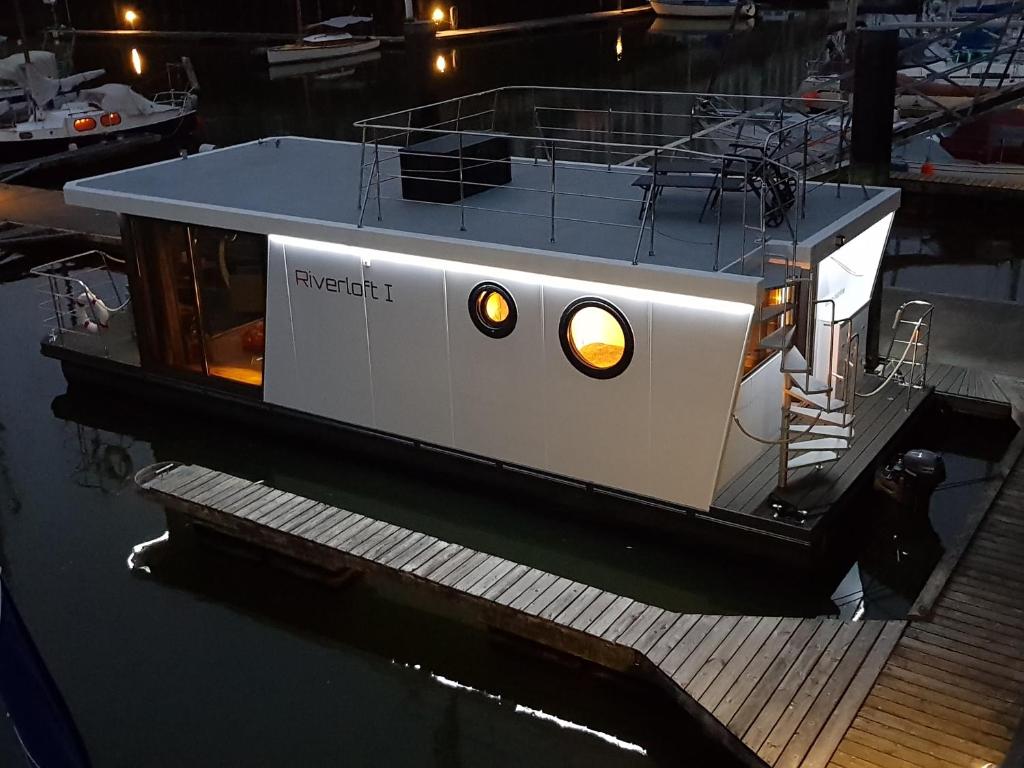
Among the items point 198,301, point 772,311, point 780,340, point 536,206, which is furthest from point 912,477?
point 198,301

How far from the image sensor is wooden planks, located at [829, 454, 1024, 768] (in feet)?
20.9

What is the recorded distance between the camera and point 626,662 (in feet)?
24.7

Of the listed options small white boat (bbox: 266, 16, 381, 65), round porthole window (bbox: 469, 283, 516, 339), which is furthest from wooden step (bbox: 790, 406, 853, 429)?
small white boat (bbox: 266, 16, 381, 65)

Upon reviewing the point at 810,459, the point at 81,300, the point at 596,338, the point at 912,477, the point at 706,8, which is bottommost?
the point at 912,477

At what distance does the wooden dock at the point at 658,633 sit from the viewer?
22.1ft

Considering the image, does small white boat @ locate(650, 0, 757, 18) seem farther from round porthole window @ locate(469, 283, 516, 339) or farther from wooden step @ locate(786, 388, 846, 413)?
wooden step @ locate(786, 388, 846, 413)

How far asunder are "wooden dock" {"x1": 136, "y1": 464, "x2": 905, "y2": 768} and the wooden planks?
143 millimetres

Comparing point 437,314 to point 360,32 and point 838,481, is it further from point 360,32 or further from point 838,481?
point 360,32

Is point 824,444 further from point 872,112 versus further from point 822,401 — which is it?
point 872,112

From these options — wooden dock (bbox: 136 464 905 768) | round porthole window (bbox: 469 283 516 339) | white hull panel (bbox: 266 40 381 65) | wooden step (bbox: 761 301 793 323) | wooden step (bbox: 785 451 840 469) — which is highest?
white hull panel (bbox: 266 40 381 65)

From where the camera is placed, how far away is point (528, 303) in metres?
9.17

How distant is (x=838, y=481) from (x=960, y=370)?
3.37 metres

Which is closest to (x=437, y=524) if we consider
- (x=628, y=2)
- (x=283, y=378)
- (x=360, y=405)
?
(x=360, y=405)

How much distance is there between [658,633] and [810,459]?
2.36m
